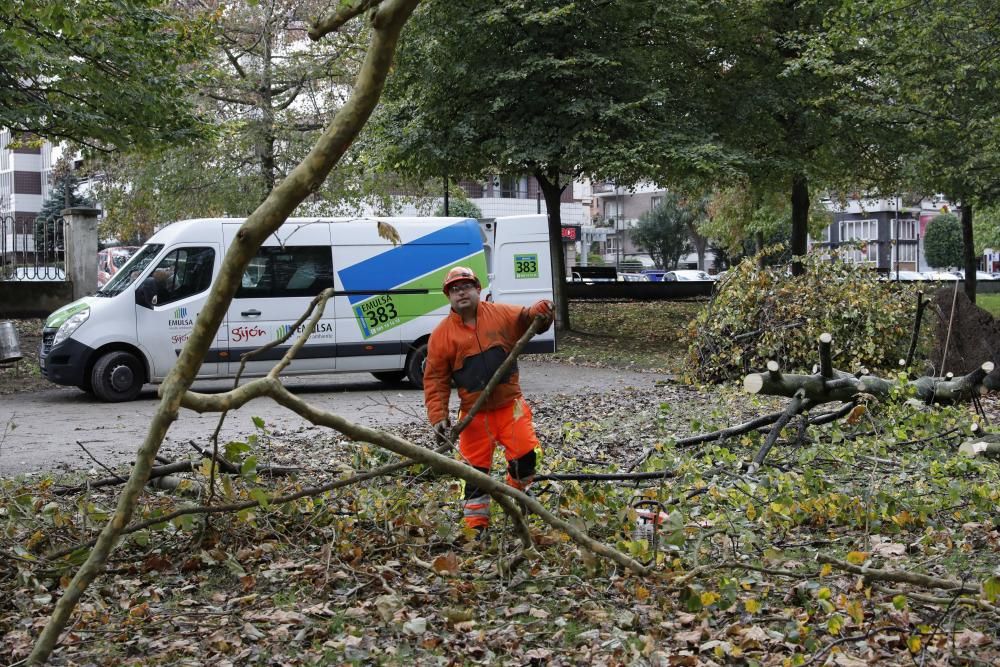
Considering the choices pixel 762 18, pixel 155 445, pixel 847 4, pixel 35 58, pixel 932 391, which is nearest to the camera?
pixel 155 445

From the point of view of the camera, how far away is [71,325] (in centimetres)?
1374

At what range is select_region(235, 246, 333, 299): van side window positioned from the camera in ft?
46.3

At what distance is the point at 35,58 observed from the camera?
1475cm

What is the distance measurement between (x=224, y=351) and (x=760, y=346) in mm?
6854

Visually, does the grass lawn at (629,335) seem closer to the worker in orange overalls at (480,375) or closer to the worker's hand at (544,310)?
the worker in orange overalls at (480,375)

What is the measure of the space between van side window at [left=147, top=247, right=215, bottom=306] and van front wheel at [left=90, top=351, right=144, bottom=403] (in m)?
0.84

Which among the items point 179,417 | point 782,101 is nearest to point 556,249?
point 782,101

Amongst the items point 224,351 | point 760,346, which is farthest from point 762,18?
point 224,351

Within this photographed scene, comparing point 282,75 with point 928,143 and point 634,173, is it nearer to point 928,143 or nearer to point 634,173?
point 634,173

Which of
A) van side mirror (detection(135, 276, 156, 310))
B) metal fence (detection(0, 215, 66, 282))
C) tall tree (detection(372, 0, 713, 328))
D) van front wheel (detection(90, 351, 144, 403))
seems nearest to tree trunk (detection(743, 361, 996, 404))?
van side mirror (detection(135, 276, 156, 310))

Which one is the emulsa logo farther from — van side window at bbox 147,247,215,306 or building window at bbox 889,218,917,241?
building window at bbox 889,218,917,241

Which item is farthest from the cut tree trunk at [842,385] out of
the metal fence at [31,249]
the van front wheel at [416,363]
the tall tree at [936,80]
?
the metal fence at [31,249]

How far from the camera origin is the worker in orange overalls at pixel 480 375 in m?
6.23

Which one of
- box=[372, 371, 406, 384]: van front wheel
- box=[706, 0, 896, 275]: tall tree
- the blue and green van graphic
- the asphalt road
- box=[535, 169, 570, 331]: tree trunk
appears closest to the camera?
the asphalt road
